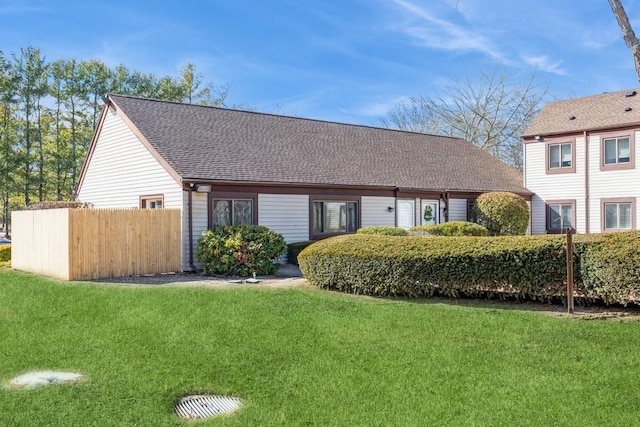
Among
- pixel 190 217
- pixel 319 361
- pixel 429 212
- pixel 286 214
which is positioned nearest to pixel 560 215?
pixel 429 212

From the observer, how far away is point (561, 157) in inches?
910

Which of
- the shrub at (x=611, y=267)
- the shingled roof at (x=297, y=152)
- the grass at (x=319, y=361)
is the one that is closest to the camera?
the grass at (x=319, y=361)

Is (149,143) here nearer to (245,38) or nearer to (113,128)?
(113,128)

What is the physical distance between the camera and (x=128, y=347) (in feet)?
23.3

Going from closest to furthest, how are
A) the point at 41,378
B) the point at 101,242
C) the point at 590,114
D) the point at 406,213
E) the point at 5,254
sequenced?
1. the point at 41,378
2. the point at 101,242
3. the point at 5,254
4. the point at 406,213
5. the point at 590,114

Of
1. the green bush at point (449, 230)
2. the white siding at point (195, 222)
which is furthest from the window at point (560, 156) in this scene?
the white siding at point (195, 222)

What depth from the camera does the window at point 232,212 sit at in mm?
15398

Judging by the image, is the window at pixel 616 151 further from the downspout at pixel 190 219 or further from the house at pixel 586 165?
the downspout at pixel 190 219

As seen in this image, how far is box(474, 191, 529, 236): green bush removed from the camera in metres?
21.0

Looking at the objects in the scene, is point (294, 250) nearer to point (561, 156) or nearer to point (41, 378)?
point (41, 378)

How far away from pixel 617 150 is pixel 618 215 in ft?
8.13

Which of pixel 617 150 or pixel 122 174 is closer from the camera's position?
pixel 122 174

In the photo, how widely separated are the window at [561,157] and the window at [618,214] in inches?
79.2

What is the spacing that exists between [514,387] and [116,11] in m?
15.0
